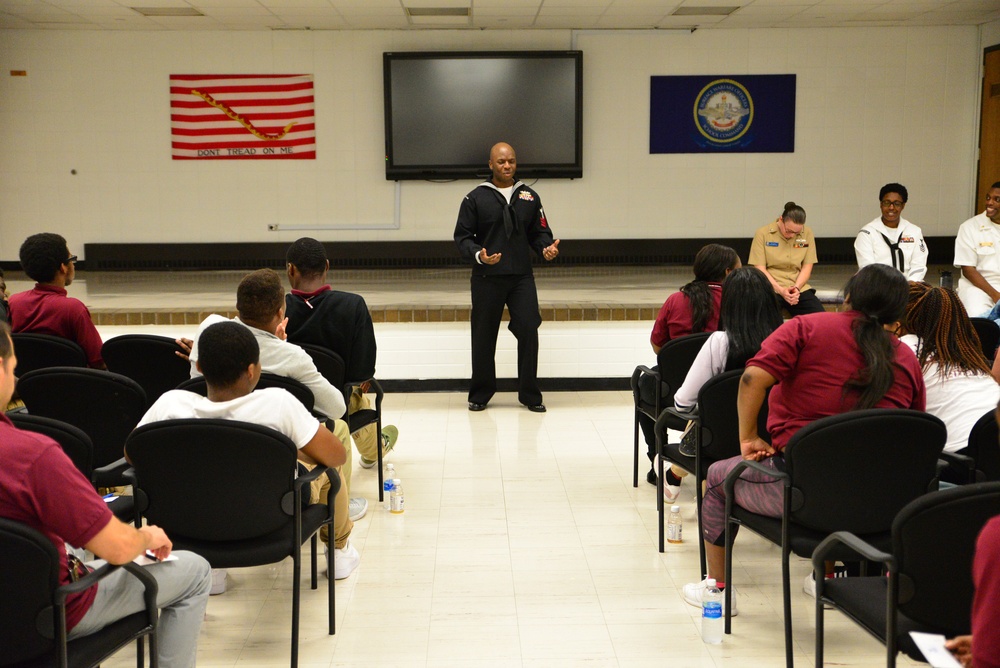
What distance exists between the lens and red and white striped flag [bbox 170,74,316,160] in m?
9.45

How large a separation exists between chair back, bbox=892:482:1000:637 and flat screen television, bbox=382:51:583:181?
7.86 m

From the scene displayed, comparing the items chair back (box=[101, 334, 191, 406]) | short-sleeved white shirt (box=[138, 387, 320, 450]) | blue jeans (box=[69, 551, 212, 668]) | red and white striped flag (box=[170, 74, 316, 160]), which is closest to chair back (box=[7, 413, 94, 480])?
short-sleeved white shirt (box=[138, 387, 320, 450])

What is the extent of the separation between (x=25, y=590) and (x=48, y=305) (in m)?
2.40

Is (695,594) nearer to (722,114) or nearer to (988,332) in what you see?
(988,332)

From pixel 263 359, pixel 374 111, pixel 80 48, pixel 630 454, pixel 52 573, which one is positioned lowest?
pixel 630 454

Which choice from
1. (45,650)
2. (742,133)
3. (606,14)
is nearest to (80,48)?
(606,14)

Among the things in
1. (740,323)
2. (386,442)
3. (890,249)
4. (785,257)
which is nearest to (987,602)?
(740,323)

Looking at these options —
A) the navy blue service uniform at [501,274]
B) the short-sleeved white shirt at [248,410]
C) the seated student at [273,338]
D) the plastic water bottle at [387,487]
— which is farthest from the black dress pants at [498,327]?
the short-sleeved white shirt at [248,410]

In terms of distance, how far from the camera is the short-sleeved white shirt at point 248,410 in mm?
2523

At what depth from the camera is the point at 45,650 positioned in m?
1.87

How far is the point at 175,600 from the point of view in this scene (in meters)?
2.24

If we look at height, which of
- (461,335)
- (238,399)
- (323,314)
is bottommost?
(461,335)

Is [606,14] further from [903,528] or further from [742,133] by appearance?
[903,528]

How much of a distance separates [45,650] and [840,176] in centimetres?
938
